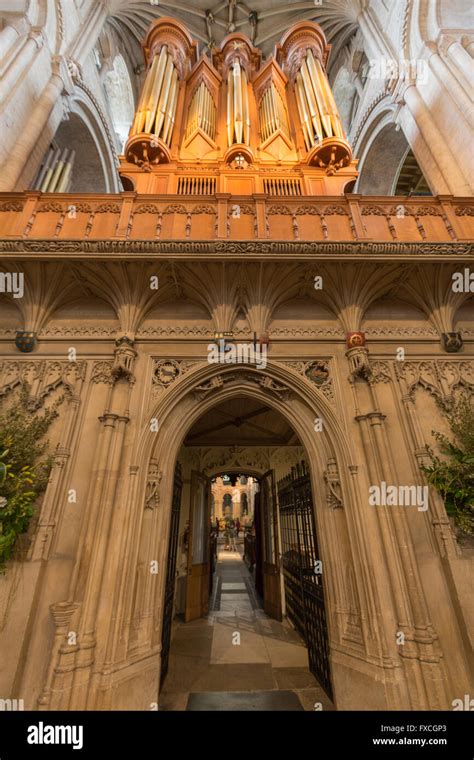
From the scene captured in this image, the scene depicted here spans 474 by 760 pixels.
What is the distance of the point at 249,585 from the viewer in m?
9.30

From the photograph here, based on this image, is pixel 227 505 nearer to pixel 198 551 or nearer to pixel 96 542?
pixel 198 551

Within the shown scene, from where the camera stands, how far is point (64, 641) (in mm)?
2762

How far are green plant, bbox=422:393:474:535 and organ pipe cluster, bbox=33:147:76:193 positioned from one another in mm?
9562

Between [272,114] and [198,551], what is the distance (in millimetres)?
10795

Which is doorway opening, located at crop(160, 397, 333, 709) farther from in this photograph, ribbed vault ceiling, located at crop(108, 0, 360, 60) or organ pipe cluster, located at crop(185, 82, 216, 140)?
ribbed vault ceiling, located at crop(108, 0, 360, 60)

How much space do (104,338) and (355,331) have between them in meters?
3.59

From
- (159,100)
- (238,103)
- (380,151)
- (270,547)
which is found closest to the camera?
(270,547)

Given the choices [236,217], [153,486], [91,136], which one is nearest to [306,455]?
[153,486]

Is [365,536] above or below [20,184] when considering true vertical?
below

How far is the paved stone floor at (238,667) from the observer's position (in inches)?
133

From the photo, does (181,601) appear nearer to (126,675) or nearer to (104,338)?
(126,675)

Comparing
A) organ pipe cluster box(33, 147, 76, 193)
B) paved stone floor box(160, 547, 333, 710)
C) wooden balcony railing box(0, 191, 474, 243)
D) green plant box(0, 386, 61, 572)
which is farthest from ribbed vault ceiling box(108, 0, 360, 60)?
paved stone floor box(160, 547, 333, 710)

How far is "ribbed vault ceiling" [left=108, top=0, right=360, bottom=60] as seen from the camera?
11.3 metres
